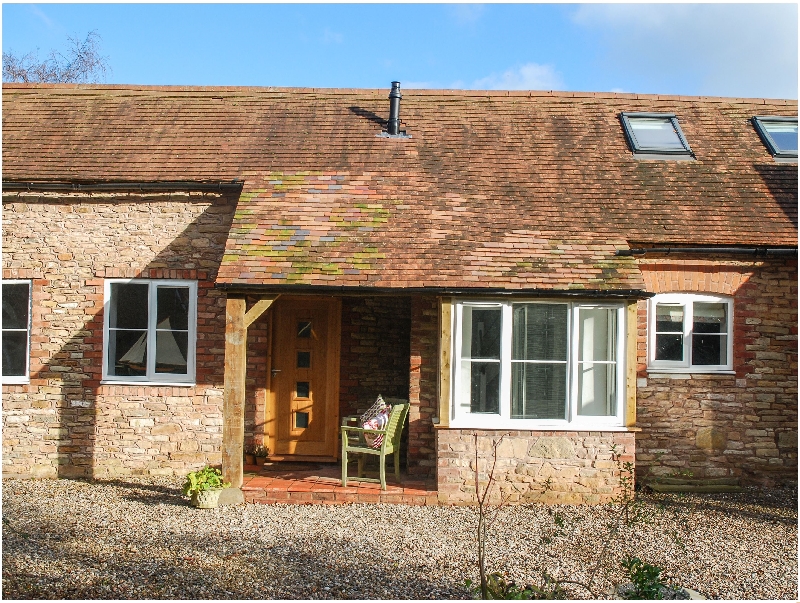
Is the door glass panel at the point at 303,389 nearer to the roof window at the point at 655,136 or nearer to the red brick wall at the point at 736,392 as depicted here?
the red brick wall at the point at 736,392

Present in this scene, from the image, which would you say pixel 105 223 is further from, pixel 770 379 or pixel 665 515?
pixel 770 379

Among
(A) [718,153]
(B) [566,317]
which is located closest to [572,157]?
(A) [718,153]

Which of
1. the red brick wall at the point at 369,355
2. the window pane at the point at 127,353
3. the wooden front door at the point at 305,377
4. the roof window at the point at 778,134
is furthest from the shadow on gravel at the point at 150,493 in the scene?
the roof window at the point at 778,134

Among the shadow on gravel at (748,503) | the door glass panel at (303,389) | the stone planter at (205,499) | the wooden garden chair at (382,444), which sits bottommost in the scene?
the shadow on gravel at (748,503)

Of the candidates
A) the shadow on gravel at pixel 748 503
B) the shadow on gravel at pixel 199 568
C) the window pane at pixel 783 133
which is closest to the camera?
the shadow on gravel at pixel 199 568

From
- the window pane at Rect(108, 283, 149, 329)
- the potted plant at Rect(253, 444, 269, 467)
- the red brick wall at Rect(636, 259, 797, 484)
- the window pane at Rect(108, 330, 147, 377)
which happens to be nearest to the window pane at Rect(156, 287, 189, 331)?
the window pane at Rect(108, 283, 149, 329)

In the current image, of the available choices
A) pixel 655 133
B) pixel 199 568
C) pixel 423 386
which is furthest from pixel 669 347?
pixel 199 568

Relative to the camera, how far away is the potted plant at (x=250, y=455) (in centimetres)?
1086

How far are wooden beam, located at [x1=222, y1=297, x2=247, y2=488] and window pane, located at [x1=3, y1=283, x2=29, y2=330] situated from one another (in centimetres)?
377

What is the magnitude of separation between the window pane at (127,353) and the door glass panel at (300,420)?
90.8 inches

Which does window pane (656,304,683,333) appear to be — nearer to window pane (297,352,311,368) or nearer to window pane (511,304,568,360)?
window pane (511,304,568,360)

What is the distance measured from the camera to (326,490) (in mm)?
9352

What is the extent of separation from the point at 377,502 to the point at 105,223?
5.63 m

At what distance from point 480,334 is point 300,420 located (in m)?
3.37
